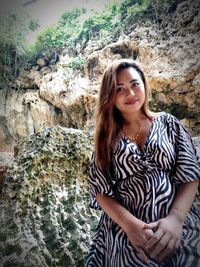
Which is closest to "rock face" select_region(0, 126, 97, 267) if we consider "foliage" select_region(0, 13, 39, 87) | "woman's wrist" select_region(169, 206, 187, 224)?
"woman's wrist" select_region(169, 206, 187, 224)

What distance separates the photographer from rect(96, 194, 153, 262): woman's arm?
908 mm

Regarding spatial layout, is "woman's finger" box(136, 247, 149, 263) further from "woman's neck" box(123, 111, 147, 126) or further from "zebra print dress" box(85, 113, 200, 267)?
"woman's neck" box(123, 111, 147, 126)

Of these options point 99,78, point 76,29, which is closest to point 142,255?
point 99,78

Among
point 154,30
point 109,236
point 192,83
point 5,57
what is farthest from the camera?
point 5,57

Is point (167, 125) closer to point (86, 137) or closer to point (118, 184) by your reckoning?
point (118, 184)

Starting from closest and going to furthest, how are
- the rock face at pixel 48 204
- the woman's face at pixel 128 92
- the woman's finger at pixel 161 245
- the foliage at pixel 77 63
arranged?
the woman's finger at pixel 161 245 → the woman's face at pixel 128 92 → the rock face at pixel 48 204 → the foliage at pixel 77 63

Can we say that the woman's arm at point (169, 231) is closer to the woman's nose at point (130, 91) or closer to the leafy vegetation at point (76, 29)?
the woman's nose at point (130, 91)

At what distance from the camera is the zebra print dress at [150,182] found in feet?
3.13

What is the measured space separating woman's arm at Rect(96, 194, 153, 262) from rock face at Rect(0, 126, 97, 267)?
467mm

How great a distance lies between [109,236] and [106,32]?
11.8 feet

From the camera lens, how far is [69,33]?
430 centimetres

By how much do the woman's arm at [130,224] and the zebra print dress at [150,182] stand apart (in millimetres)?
29

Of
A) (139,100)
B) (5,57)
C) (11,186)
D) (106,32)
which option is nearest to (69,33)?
(106,32)

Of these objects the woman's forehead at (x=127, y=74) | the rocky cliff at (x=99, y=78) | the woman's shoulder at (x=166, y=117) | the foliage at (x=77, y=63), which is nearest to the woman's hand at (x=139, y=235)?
the woman's shoulder at (x=166, y=117)
